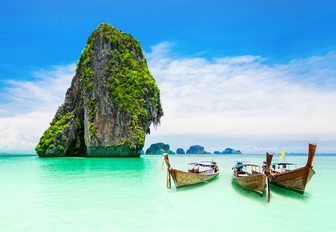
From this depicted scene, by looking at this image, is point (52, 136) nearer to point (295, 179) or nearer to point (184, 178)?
point (184, 178)

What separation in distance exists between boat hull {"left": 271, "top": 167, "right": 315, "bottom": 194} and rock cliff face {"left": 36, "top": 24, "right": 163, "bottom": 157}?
30239 millimetres

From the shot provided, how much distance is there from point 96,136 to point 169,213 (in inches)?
1334

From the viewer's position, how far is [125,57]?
4534cm

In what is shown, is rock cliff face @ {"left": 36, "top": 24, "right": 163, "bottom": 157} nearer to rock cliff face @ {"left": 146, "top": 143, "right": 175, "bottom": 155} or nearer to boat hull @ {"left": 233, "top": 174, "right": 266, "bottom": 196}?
boat hull @ {"left": 233, "top": 174, "right": 266, "bottom": 196}

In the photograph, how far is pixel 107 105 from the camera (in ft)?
138

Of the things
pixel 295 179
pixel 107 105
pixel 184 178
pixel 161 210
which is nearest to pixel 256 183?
pixel 295 179

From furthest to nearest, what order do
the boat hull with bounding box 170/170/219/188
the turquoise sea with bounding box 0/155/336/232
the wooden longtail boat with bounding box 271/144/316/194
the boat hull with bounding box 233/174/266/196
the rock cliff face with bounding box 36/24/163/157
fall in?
the rock cliff face with bounding box 36/24/163/157 < the boat hull with bounding box 170/170/219/188 < the wooden longtail boat with bounding box 271/144/316/194 < the boat hull with bounding box 233/174/266/196 < the turquoise sea with bounding box 0/155/336/232

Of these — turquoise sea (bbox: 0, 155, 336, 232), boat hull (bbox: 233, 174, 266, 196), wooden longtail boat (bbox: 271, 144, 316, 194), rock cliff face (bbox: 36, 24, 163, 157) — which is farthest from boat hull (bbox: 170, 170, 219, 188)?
rock cliff face (bbox: 36, 24, 163, 157)

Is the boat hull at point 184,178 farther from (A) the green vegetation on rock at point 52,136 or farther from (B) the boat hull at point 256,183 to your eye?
(A) the green vegetation on rock at point 52,136

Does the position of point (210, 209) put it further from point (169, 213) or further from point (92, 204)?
point (92, 204)

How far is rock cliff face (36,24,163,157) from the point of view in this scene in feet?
135

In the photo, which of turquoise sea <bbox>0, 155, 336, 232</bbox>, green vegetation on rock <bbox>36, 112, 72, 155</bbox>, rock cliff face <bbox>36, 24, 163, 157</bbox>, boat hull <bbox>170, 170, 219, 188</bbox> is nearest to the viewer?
turquoise sea <bbox>0, 155, 336, 232</bbox>

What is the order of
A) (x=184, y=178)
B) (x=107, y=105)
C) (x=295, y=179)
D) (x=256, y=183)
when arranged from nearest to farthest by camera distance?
(x=256, y=183) < (x=295, y=179) < (x=184, y=178) < (x=107, y=105)

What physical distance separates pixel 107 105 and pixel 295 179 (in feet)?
113
